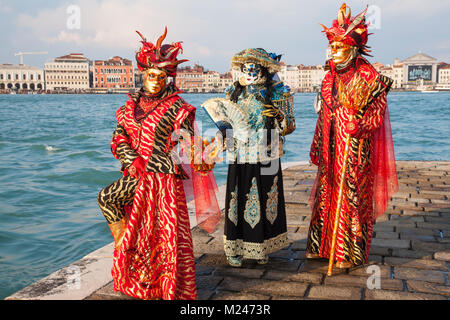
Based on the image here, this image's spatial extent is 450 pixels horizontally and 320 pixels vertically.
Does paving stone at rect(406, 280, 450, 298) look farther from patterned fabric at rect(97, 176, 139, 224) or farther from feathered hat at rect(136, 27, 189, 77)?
feathered hat at rect(136, 27, 189, 77)

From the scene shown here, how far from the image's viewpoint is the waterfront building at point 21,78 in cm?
14238

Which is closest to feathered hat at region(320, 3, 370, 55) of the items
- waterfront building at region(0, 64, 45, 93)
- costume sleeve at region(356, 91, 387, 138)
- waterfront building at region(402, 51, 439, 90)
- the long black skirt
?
costume sleeve at region(356, 91, 387, 138)

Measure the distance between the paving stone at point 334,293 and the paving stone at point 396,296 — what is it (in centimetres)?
9

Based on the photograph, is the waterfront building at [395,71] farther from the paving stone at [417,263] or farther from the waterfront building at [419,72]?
the paving stone at [417,263]

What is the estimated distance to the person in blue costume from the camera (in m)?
4.23

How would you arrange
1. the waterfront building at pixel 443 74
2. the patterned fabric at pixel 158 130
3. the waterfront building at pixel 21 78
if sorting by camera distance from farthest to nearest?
the waterfront building at pixel 443 74, the waterfront building at pixel 21 78, the patterned fabric at pixel 158 130

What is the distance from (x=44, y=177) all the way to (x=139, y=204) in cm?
1292

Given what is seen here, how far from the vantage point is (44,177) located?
15.3 meters

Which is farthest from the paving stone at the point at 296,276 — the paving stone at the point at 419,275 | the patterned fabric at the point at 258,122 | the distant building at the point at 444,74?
the distant building at the point at 444,74

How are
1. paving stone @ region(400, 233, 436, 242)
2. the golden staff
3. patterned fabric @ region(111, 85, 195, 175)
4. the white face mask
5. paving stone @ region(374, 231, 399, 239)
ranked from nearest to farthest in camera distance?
patterned fabric @ region(111, 85, 195, 175)
the golden staff
the white face mask
paving stone @ region(400, 233, 436, 242)
paving stone @ region(374, 231, 399, 239)
